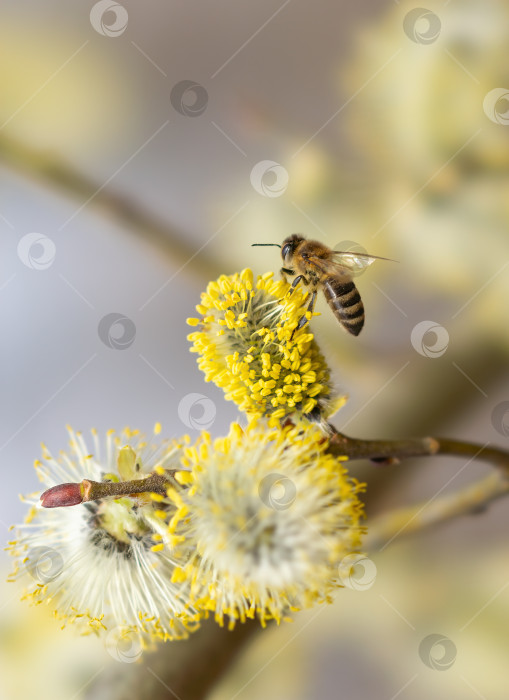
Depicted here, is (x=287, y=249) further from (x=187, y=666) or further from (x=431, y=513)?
(x=187, y=666)

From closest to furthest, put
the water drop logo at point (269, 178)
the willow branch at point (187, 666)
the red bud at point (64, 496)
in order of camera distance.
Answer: the red bud at point (64, 496), the willow branch at point (187, 666), the water drop logo at point (269, 178)

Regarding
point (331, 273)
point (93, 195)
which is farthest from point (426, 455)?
point (93, 195)

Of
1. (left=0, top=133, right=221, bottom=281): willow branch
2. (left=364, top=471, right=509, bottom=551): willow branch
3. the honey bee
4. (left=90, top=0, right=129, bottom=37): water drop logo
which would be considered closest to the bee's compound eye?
the honey bee

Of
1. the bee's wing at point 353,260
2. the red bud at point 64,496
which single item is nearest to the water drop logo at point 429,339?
the bee's wing at point 353,260

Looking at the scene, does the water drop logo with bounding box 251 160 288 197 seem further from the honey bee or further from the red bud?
the red bud

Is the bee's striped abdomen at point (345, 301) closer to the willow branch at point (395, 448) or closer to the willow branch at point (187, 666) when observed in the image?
the willow branch at point (395, 448)

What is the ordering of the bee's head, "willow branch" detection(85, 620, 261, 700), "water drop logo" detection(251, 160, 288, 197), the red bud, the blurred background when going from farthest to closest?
"water drop logo" detection(251, 160, 288, 197)
the blurred background
"willow branch" detection(85, 620, 261, 700)
the bee's head
the red bud
